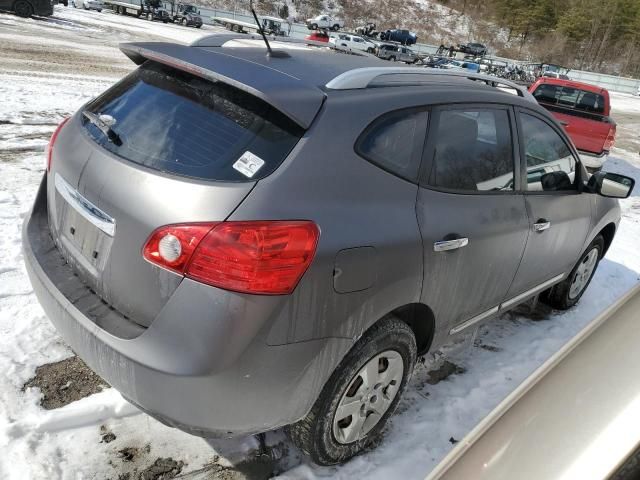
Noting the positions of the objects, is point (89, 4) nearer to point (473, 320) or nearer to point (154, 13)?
point (154, 13)

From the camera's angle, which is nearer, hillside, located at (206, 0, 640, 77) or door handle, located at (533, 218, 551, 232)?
door handle, located at (533, 218, 551, 232)

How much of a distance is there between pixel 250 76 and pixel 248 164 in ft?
1.47

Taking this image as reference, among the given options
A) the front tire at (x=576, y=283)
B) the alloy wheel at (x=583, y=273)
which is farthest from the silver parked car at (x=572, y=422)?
the alloy wheel at (x=583, y=273)

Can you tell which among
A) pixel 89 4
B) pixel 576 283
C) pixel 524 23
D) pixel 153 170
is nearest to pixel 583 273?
pixel 576 283

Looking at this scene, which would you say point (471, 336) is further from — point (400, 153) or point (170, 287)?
point (170, 287)

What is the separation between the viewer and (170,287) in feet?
6.38

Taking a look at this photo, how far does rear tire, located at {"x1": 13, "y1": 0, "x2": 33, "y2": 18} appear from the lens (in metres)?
24.5

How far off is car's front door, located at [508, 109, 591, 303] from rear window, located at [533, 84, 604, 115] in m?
8.52

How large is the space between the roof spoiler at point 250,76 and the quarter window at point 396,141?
0.28m

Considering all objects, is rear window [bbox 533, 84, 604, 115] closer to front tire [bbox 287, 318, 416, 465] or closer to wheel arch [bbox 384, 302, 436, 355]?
wheel arch [bbox 384, 302, 436, 355]

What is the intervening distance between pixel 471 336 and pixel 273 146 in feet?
8.51

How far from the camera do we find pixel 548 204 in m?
3.47

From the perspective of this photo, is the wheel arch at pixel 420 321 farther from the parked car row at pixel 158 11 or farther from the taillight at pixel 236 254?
the parked car row at pixel 158 11

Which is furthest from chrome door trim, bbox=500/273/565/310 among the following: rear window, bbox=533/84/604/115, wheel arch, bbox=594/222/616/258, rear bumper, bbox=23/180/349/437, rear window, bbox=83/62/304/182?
rear window, bbox=533/84/604/115
